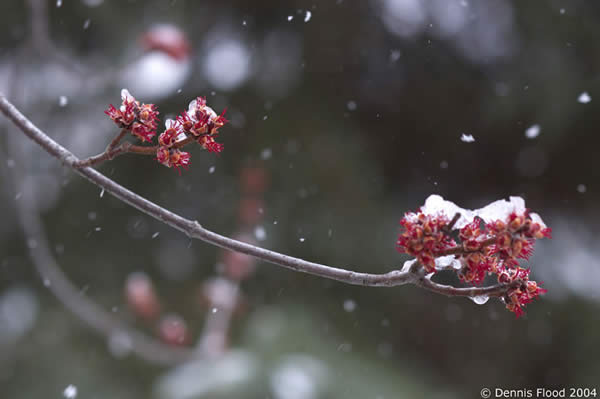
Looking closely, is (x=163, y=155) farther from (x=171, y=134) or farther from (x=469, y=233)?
(x=469, y=233)

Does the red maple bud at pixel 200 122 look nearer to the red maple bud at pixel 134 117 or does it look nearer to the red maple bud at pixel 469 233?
the red maple bud at pixel 134 117

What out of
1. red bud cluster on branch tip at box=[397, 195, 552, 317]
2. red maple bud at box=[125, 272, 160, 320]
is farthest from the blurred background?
red bud cluster on branch tip at box=[397, 195, 552, 317]

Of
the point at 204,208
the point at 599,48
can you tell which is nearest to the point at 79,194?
the point at 204,208

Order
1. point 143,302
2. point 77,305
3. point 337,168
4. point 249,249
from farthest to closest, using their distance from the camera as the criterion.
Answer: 1. point 337,168
2. point 143,302
3. point 77,305
4. point 249,249

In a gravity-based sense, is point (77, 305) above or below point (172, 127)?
below

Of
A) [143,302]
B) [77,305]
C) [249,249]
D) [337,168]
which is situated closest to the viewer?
[249,249]

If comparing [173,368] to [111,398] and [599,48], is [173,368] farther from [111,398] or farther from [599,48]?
[599,48]

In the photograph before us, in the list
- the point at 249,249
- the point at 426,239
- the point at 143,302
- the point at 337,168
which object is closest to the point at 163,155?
the point at 249,249

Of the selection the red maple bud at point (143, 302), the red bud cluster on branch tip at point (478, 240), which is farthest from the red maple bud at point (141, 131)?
the red maple bud at point (143, 302)
